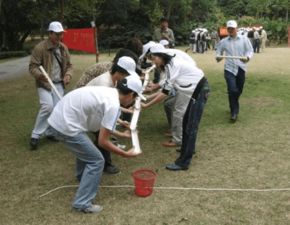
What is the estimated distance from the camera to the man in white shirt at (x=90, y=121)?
3945 millimetres

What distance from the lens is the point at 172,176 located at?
5391mm

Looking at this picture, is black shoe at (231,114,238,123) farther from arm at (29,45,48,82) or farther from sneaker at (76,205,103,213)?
sneaker at (76,205,103,213)

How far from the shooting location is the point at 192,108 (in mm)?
5434

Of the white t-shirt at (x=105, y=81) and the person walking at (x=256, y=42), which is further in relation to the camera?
the person walking at (x=256, y=42)

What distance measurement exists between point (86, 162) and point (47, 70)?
8.76 ft

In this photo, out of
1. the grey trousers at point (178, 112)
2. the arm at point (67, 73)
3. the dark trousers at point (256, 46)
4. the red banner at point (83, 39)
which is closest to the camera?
the grey trousers at point (178, 112)

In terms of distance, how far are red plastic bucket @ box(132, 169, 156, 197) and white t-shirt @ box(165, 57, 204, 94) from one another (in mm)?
1231

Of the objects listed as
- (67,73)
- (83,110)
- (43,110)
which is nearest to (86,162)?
(83,110)

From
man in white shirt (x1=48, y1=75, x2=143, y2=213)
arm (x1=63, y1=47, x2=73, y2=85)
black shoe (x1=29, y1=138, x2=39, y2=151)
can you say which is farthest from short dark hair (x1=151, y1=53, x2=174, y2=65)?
black shoe (x1=29, y1=138, x2=39, y2=151)

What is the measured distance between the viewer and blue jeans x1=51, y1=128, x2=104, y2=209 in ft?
13.7

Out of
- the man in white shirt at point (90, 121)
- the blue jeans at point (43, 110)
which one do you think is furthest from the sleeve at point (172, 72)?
the blue jeans at point (43, 110)

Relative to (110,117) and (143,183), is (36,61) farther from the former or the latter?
(110,117)

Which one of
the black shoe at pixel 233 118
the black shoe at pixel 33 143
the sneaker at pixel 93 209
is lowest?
the black shoe at pixel 233 118

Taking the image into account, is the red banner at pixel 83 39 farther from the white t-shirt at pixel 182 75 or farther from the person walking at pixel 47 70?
the white t-shirt at pixel 182 75
